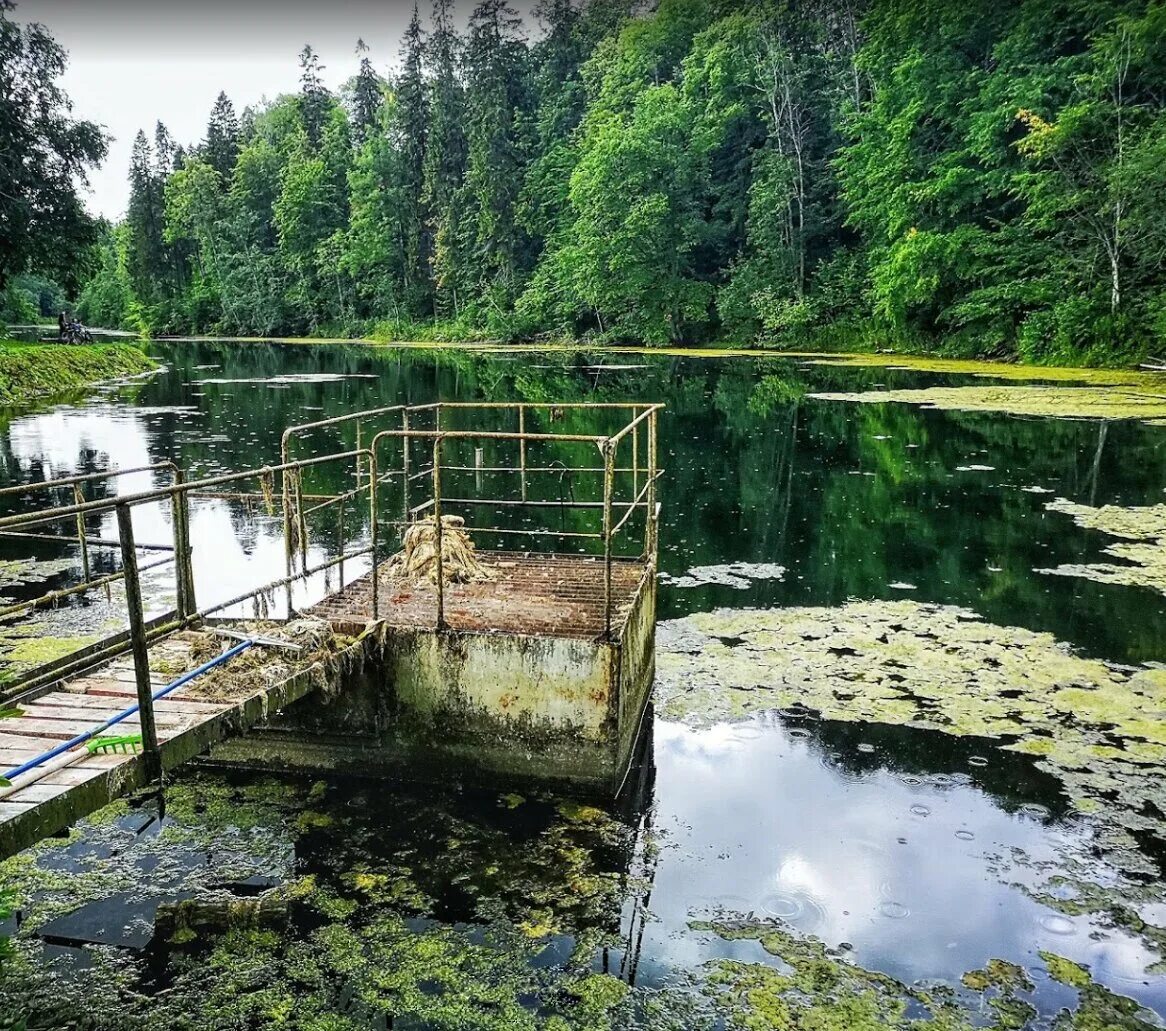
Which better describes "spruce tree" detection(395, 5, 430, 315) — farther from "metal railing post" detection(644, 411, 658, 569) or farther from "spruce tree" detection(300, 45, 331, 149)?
"metal railing post" detection(644, 411, 658, 569)

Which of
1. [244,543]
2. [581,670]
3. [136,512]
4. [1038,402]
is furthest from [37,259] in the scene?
[581,670]

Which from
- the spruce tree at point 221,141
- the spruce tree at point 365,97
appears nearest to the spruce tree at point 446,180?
the spruce tree at point 365,97

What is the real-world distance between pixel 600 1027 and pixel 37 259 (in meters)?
38.3

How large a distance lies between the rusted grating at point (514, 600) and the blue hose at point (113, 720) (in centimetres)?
88

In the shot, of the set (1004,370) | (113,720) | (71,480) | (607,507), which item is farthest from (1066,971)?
(1004,370)

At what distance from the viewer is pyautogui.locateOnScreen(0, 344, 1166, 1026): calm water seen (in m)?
4.72

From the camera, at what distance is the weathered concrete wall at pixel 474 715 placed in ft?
19.0

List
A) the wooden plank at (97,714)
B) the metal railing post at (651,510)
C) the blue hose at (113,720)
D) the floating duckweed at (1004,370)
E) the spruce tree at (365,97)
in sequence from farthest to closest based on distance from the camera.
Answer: the spruce tree at (365,97), the floating duckweed at (1004,370), the metal railing post at (651,510), the wooden plank at (97,714), the blue hose at (113,720)

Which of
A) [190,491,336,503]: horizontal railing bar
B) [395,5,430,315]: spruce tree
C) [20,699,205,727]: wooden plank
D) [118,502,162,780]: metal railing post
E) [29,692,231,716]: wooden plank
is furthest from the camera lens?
[395,5,430,315]: spruce tree

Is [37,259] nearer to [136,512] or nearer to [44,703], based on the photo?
[136,512]

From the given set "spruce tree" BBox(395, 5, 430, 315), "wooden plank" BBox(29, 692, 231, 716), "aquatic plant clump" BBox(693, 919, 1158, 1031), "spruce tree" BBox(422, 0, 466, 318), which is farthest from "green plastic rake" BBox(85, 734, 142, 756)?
"spruce tree" BBox(395, 5, 430, 315)

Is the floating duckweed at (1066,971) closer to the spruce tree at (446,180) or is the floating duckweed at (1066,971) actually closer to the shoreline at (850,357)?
the shoreline at (850,357)

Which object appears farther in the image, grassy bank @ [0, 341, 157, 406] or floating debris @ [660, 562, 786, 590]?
grassy bank @ [0, 341, 157, 406]

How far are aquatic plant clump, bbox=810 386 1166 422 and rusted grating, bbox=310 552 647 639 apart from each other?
17.4 meters
